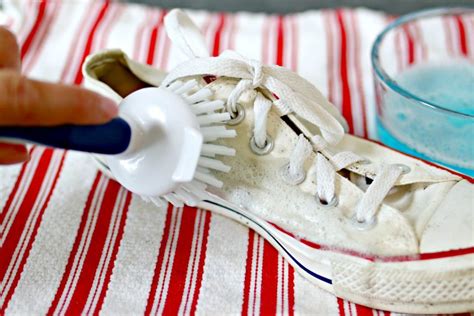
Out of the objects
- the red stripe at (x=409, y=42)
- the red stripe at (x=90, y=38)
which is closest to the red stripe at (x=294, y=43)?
the red stripe at (x=409, y=42)

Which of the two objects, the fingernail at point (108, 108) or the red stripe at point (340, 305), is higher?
the fingernail at point (108, 108)

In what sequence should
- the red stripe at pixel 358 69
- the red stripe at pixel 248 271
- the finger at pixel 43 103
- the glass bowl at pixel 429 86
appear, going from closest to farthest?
1. the finger at pixel 43 103
2. the red stripe at pixel 248 271
3. the glass bowl at pixel 429 86
4. the red stripe at pixel 358 69

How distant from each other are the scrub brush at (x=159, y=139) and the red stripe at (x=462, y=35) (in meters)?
0.42

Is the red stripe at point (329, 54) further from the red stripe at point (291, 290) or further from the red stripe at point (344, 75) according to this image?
the red stripe at point (291, 290)

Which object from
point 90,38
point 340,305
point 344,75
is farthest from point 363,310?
point 90,38

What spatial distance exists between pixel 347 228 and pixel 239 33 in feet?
1.36

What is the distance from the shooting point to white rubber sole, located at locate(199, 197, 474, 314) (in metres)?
0.44

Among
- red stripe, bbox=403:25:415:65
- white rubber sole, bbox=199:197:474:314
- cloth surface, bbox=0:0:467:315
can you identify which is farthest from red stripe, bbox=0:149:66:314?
red stripe, bbox=403:25:415:65

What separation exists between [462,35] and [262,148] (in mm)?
412

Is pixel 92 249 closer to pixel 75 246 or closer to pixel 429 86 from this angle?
pixel 75 246

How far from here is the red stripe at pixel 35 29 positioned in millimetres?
796

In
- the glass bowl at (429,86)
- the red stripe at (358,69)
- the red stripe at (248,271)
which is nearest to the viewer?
the red stripe at (248,271)

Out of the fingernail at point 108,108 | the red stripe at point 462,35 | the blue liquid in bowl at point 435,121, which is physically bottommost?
the fingernail at point 108,108

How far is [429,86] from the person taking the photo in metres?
0.67
